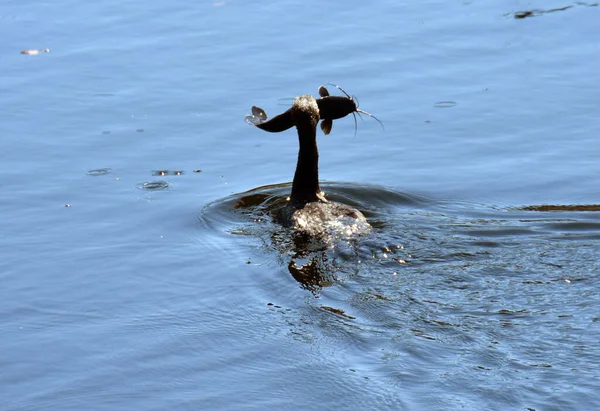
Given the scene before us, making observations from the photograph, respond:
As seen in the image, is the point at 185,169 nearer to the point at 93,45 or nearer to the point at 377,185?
the point at 377,185

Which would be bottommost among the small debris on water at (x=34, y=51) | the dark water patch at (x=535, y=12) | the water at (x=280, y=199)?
the water at (x=280, y=199)

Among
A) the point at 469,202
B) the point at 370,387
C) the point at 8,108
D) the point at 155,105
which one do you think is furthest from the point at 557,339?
the point at 8,108

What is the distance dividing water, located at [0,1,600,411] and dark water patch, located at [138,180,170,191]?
3 cm

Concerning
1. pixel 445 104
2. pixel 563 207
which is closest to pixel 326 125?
pixel 445 104

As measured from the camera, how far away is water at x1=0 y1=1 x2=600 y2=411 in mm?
6969

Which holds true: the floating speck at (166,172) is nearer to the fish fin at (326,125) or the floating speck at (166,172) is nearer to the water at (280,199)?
the water at (280,199)

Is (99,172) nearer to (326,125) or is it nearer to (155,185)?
(155,185)

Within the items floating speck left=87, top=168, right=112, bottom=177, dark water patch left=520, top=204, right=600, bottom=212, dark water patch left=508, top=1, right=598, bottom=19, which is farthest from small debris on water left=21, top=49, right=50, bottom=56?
dark water patch left=520, top=204, right=600, bottom=212

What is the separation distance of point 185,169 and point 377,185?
1941mm

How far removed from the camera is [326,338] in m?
7.41

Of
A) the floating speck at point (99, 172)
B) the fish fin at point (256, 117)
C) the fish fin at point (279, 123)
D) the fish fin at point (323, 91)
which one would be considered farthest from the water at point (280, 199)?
the fish fin at point (323, 91)

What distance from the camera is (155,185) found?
1064 centimetres

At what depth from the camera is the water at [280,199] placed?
6.97 metres

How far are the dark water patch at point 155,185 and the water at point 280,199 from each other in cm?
3
